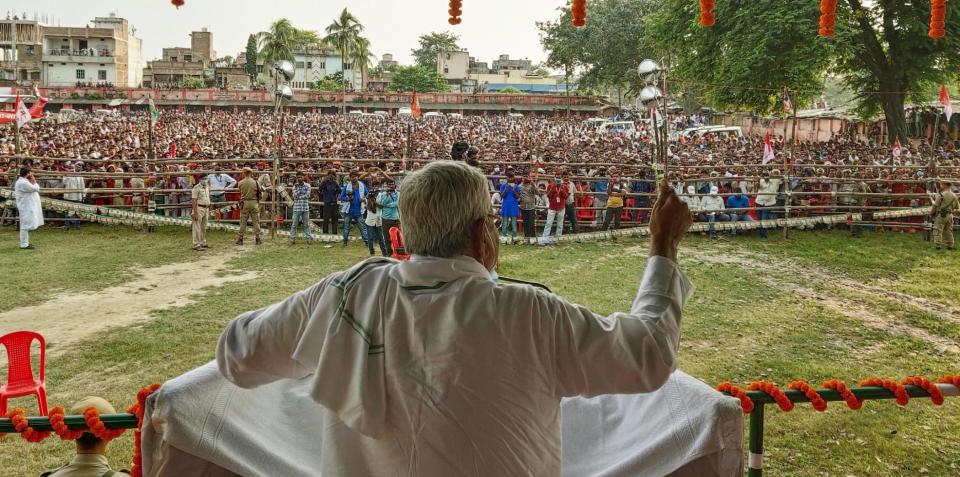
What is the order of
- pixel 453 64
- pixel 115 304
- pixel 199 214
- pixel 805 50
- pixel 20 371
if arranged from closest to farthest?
pixel 20 371 → pixel 115 304 → pixel 199 214 → pixel 805 50 → pixel 453 64

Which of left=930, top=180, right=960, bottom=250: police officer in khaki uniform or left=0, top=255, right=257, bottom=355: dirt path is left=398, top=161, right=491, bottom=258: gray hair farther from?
Result: left=930, top=180, right=960, bottom=250: police officer in khaki uniform

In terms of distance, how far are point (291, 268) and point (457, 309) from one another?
374 inches

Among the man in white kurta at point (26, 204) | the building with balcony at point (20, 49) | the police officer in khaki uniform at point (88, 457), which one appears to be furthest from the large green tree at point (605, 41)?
the building with balcony at point (20, 49)

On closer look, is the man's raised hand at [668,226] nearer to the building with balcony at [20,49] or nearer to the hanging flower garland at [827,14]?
the hanging flower garland at [827,14]

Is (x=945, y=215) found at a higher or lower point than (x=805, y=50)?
lower

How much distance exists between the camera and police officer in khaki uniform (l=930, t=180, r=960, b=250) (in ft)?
40.9

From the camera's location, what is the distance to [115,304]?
27.4ft

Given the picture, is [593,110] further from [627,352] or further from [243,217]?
[627,352]

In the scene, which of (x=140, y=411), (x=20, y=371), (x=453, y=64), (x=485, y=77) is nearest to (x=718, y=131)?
(x=20, y=371)

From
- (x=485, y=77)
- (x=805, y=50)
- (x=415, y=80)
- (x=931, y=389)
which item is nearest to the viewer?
(x=931, y=389)

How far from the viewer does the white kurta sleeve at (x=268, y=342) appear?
165 cm

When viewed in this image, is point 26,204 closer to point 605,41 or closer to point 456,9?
point 456,9

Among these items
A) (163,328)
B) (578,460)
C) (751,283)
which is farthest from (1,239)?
(578,460)

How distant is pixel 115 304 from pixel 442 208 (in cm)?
801
